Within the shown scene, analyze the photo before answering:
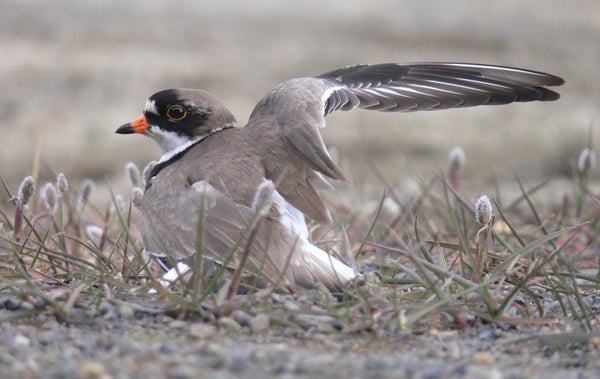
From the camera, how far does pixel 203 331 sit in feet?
9.31

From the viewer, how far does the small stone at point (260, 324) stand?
2917 millimetres

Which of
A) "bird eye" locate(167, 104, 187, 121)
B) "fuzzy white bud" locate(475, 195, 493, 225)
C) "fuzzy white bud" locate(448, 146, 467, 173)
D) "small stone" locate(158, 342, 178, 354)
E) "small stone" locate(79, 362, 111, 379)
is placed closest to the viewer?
"small stone" locate(79, 362, 111, 379)

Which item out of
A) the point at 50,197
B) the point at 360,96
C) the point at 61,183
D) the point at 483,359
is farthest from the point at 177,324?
the point at 360,96

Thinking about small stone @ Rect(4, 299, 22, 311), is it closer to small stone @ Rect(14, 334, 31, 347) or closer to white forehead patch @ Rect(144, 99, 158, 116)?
small stone @ Rect(14, 334, 31, 347)

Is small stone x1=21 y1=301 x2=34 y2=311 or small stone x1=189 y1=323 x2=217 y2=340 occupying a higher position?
small stone x1=189 y1=323 x2=217 y2=340

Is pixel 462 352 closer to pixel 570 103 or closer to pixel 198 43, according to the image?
pixel 570 103

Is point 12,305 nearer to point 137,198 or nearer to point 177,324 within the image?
point 177,324

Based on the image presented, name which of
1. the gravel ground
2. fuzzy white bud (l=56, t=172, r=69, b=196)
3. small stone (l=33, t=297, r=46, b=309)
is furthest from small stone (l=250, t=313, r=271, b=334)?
fuzzy white bud (l=56, t=172, r=69, b=196)

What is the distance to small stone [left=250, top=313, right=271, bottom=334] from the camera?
292 cm

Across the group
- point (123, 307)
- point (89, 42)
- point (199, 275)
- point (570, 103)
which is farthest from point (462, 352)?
point (89, 42)

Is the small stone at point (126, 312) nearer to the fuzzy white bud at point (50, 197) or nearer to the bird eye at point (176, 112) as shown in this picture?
the fuzzy white bud at point (50, 197)

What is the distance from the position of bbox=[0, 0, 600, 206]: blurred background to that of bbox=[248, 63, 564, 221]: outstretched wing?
3305 mm

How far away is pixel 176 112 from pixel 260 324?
1542mm

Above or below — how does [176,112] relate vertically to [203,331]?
above
